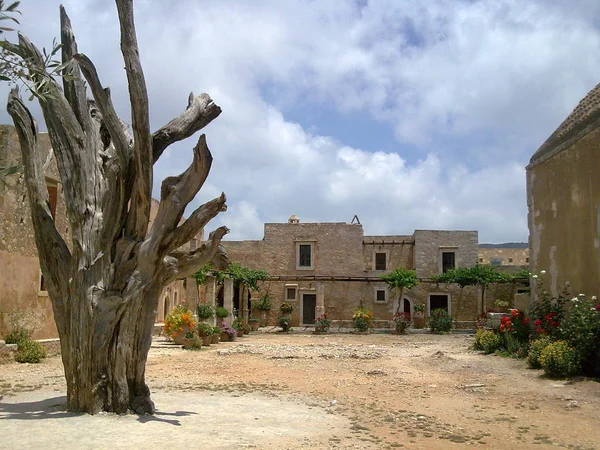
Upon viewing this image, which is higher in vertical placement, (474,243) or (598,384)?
(474,243)

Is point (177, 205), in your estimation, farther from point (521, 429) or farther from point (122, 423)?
point (521, 429)

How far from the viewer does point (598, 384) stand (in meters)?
9.94

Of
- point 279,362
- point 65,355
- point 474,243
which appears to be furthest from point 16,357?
point 474,243

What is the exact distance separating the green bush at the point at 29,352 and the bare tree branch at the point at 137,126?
7687 millimetres

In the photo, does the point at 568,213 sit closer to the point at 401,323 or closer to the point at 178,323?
Result: the point at 178,323

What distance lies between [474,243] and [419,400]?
28150mm

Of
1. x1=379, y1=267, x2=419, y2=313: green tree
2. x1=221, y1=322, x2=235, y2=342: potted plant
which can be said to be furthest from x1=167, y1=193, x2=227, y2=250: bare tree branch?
x1=379, y1=267, x2=419, y2=313: green tree

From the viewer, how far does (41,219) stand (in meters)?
7.03

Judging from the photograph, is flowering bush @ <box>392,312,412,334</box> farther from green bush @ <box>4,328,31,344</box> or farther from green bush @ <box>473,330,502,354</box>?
green bush @ <box>4,328,31,344</box>

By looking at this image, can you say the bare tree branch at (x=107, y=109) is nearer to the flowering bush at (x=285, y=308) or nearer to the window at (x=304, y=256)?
the flowering bush at (x=285, y=308)

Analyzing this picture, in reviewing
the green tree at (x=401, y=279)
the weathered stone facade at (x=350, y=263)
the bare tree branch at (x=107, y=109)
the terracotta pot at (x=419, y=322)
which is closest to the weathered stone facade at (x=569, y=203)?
the bare tree branch at (x=107, y=109)

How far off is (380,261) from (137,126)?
31.5 m

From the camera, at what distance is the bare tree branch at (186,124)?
7.26 m

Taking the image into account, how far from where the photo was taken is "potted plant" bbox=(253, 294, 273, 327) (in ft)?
116
